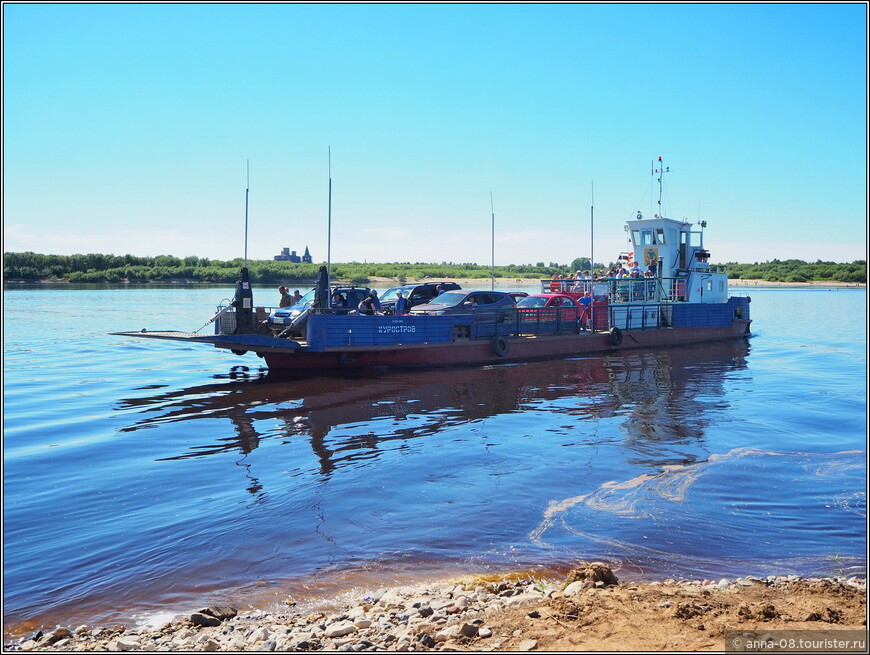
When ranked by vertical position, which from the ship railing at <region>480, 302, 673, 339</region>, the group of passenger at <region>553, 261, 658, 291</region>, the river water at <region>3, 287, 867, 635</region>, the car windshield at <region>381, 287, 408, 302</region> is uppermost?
the group of passenger at <region>553, 261, 658, 291</region>

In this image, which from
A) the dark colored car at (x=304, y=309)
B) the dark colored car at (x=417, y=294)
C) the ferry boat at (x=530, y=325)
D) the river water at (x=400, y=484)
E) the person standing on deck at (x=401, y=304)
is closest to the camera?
the river water at (x=400, y=484)

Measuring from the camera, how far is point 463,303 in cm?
2164

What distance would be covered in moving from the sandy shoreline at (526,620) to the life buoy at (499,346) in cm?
1510

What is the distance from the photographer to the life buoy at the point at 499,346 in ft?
70.1

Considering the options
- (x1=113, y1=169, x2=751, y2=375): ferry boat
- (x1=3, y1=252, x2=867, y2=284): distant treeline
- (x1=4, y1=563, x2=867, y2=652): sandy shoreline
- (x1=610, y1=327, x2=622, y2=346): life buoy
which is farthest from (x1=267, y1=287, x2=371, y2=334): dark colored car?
(x1=3, y1=252, x2=867, y2=284): distant treeline

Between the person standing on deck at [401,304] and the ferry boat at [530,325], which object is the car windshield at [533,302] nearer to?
the ferry boat at [530,325]

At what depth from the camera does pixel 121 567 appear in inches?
279

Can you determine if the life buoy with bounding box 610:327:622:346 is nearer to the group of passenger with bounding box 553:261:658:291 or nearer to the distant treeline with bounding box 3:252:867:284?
the group of passenger with bounding box 553:261:658:291

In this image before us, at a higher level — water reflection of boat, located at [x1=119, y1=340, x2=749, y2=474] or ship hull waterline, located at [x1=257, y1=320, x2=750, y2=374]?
Result: ship hull waterline, located at [x1=257, y1=320, x2=750, y2=374]

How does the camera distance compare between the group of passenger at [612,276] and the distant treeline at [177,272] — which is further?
the distant treeline at [177,272]

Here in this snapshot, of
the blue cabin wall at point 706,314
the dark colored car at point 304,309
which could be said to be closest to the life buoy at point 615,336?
the blue cabin wall at point 706,314

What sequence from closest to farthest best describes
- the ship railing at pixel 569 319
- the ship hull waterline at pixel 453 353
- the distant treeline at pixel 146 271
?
1. the ship hull waterline at pixel 453 353
2. the ship railing at pixel 569 319
3. the distant treeline at pixel 146 271

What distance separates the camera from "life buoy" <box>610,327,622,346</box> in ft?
81.0

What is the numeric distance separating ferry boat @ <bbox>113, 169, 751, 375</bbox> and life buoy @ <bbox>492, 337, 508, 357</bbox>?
0.11 ft
